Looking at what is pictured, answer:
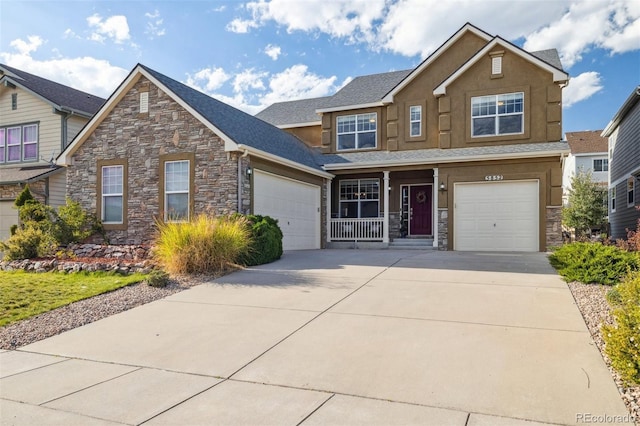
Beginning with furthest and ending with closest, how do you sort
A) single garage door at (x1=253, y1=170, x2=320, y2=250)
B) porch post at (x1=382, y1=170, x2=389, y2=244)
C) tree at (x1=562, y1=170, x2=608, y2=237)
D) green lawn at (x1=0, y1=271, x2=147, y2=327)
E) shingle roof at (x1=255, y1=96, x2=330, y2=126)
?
1. tree at (x1=562, y1=170, x2=608, y2=237)
2. shingle roof at (x1=255, y1=96, x2=330, y2=126)
3. porch post at (x1=382, y1=170, x2=389, y2=244)
4. single garage door at (x1=253, y1=170, x2=320, y2=250)
5. green lawn at (x1=0, y1=271, x2=147, y2=327)

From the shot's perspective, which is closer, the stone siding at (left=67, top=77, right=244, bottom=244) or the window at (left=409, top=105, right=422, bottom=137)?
the stone siding at (left=67, top=77, right=244, bottom=244)

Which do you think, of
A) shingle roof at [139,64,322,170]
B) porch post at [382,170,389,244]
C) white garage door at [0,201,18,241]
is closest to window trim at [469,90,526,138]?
porch post at [382,170,389,244]

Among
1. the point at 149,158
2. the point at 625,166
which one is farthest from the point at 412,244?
the point at 625,166

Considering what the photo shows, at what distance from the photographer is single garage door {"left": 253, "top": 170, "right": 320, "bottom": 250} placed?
13234 mm

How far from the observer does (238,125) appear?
14070 mm

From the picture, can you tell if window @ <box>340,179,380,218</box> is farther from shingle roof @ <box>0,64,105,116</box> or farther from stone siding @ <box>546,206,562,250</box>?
shingle roof @ <box>0,64,105,116</box>

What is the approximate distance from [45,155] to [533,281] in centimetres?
1914

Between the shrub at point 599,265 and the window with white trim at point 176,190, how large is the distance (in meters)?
10.1

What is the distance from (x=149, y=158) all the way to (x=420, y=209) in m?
10.7

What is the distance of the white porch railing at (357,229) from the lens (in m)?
17.0

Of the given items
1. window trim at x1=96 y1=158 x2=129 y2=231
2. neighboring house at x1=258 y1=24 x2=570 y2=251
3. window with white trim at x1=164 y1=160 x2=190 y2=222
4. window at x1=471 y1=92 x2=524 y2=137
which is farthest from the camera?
window at x1=471 y1=92 x2=524 y2=137

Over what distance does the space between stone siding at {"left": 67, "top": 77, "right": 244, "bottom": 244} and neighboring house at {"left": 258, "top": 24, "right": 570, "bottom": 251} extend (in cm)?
587

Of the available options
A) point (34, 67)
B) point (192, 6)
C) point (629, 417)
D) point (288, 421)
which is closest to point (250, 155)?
point (192, 6)

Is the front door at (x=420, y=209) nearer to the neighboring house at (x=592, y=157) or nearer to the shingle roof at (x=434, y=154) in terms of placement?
the shingle roof at (x=434, y=154)
